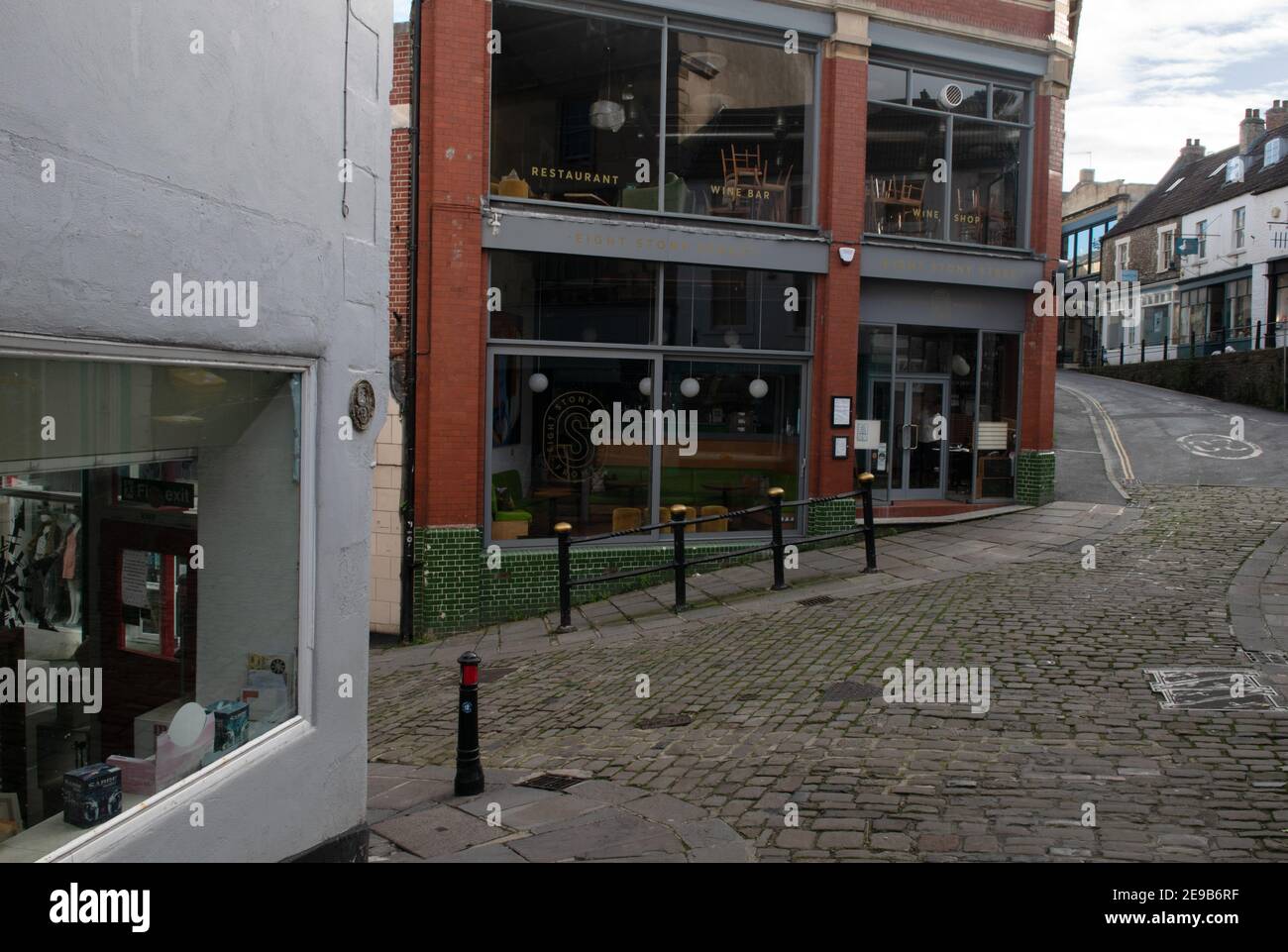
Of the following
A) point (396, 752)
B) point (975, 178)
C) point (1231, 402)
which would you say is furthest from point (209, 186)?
point (1231, 402)

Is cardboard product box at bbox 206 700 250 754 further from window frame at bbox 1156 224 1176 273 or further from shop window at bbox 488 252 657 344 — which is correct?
window frame at bbox 1156 224 1176 273

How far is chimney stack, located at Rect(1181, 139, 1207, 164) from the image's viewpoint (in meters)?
44.5

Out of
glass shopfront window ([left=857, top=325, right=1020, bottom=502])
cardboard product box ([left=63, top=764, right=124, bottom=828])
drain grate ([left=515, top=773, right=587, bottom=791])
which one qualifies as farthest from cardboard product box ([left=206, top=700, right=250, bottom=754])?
glass shopfront window ([left=857, top=325, right=1020, bottom=502])

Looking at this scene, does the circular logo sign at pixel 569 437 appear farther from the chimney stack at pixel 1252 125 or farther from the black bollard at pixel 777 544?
the chimney stack at pixel 1252 125

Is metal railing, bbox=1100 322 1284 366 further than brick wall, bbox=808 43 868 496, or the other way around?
metal railing, bbox=1100 322 1284 366

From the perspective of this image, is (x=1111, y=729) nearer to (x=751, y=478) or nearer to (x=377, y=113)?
(x=377, y=113)

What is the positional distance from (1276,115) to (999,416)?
102ft

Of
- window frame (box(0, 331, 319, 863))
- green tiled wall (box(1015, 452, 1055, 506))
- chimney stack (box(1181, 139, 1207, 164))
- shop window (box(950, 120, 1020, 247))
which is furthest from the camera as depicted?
chimney stack (box(1181, 139, 1207, 164))

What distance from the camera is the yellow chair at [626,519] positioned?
43.0 ft

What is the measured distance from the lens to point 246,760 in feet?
15.6

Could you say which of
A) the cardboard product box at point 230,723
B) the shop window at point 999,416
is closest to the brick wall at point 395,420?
the cardboard product box at point 230,723

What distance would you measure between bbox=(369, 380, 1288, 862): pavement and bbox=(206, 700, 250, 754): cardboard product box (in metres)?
1.30

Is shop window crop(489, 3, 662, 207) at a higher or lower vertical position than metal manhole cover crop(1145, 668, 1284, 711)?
higher

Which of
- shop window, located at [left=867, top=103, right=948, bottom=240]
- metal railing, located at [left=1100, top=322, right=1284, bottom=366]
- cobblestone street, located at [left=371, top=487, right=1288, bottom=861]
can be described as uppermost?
shop window, located at [left=867, top=103, right=948, bottom=240]
